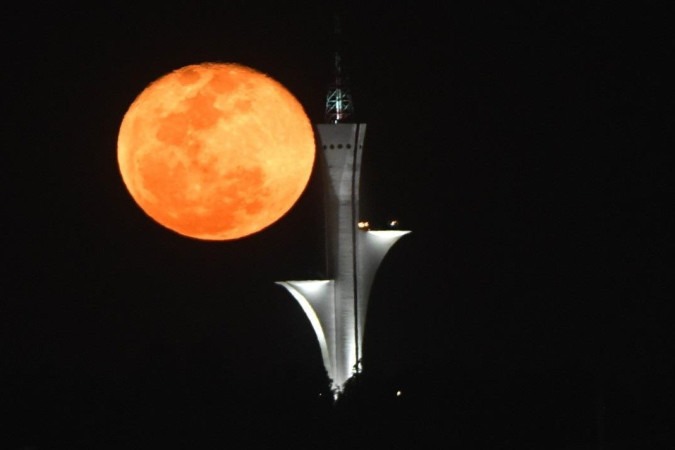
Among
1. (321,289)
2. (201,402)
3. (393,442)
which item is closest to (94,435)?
(201,402)

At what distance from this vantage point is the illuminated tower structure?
43781 millimetres

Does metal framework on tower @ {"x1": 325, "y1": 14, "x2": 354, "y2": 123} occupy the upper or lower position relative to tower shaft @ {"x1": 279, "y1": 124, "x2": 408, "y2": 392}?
upper

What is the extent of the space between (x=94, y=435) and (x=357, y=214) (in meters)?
10.2

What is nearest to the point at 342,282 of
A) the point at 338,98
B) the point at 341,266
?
the point at 341,266

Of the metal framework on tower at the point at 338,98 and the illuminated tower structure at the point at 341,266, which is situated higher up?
the metal framework on tower at the point at 338,98

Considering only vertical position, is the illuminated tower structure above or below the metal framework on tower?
below

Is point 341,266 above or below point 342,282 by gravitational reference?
above

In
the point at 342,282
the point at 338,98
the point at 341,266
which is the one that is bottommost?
the point at 342,282

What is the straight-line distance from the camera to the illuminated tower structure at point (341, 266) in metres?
43.8

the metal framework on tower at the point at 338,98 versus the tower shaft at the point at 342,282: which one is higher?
the metal framework on tower at the point at 338,98

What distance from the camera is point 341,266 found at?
4419 cm

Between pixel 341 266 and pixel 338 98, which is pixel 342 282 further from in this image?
pixel 338 98

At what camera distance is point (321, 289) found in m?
44.3

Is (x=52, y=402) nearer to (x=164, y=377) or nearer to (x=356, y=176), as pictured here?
(x=164, y=377)
